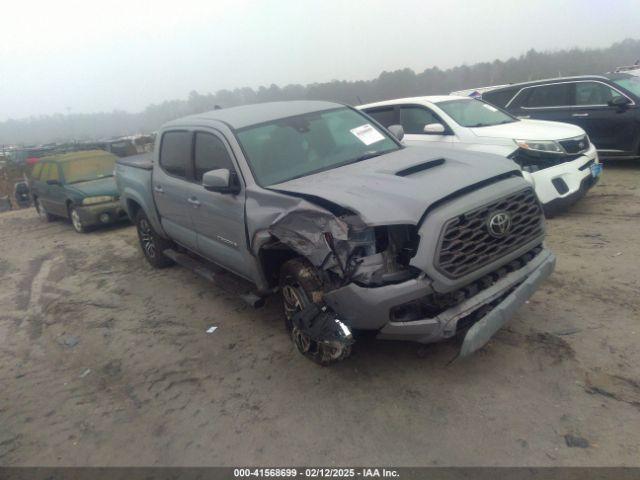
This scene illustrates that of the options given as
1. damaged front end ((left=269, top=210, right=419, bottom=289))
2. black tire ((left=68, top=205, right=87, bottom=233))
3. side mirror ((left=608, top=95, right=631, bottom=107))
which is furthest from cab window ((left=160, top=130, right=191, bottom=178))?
side mirror ((left=608, top=95, right=631, bottom=107))

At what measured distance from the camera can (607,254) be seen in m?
5.01

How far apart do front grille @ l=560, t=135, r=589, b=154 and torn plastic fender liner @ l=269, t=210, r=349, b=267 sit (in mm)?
4690

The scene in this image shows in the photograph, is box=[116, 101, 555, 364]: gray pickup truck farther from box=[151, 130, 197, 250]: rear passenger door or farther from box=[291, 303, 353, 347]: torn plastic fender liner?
box=[151, 130, 197, 250]: rear passenger door

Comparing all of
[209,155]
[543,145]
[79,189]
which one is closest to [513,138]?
[543,145]

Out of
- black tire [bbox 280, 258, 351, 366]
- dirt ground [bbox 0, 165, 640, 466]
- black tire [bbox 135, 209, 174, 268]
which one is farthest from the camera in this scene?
black tire [bbox 135, 209, 174, 268]

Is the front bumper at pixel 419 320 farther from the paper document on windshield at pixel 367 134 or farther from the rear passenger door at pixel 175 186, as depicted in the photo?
the rear passenger door at pixel 175 186

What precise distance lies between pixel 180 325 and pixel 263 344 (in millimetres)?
1109

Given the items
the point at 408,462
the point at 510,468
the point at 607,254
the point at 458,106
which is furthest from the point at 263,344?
the point at 458,106

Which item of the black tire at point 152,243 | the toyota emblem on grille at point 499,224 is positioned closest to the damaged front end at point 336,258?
the toyota emblem on grille at point 499,224

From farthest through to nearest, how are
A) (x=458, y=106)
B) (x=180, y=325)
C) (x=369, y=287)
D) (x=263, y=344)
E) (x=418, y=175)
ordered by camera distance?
(x=458, y=106), (x=180, y=325), (x=263, y=344), (x=418, y=175), (x=369, y=287)

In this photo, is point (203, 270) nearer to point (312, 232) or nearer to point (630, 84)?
point (312, 232)

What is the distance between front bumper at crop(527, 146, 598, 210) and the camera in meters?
6.15

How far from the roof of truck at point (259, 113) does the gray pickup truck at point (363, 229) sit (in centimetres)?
3

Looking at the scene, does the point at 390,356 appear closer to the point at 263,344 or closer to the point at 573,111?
the point at 263,344
